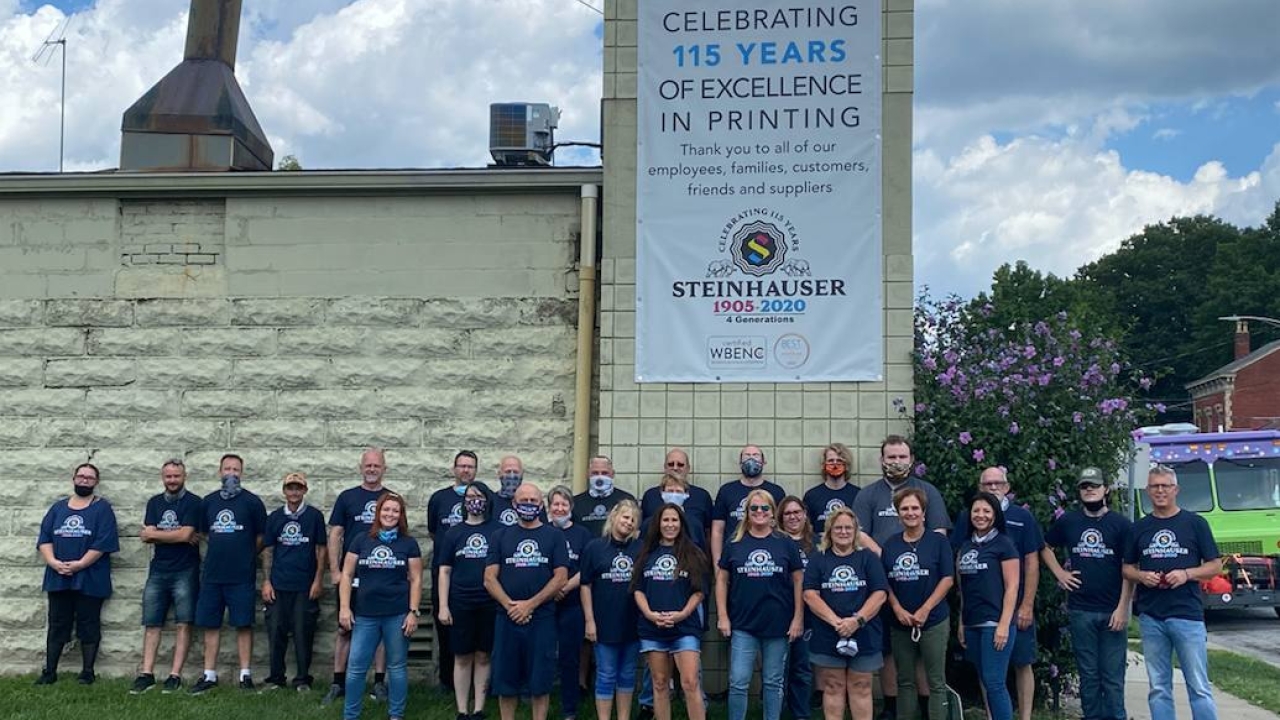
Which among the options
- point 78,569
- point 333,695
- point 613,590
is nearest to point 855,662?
point 613,590

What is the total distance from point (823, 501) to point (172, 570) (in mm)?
5522

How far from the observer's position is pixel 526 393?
35.5ft

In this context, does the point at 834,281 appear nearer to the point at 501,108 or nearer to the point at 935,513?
the point at 935,513

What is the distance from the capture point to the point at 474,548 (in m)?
9.27

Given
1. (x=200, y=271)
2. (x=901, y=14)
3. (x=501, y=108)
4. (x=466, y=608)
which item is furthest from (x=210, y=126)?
(x=901, y=14)

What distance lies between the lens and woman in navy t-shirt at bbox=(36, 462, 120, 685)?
1050cm

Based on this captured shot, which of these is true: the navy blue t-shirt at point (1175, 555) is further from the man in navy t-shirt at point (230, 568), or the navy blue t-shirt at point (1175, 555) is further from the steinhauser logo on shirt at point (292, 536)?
the man in navy t-shirt at point (230, 568)

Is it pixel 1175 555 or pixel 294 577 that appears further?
pixel 294 577

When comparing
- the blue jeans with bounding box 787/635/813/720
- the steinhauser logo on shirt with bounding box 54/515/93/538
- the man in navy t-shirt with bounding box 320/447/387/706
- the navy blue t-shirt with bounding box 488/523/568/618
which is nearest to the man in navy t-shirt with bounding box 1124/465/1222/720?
the blue jeans with bounding box 787/635/813/720

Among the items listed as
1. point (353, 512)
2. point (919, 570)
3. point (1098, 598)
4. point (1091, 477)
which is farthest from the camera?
point (353, 512)

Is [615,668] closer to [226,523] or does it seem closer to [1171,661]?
[226,523]

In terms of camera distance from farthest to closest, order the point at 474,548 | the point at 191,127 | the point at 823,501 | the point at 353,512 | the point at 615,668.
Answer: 1. the point at 191,127
2. the point at 353,512
3. the point at 823,501
4. the point at 474,548
5. the point at 615,668

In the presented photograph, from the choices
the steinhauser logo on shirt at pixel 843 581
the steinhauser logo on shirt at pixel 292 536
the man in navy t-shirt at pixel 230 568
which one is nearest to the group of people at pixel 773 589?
the steinhauser logo on shirt at pixel 843 581

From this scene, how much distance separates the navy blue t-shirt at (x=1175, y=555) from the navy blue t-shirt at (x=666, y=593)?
3128 millimetres
